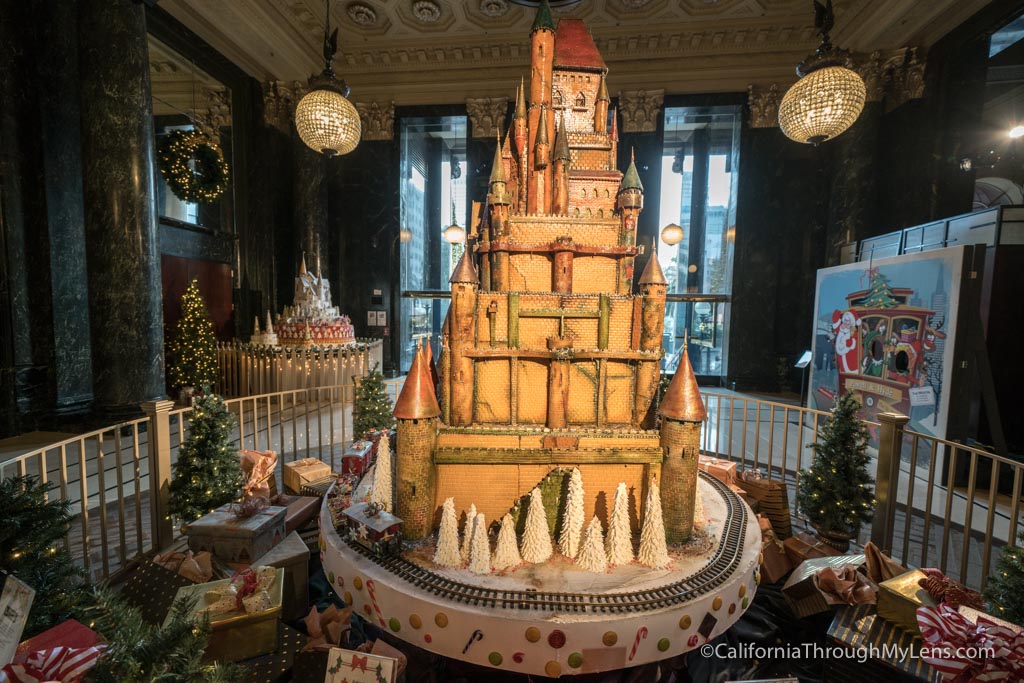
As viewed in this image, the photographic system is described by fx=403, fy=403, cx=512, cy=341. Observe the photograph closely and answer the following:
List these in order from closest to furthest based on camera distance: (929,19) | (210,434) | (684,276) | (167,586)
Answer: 1. (167,586)
2. (210,434)
3. (929,19)
4. (684,276)

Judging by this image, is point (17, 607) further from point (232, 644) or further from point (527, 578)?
point (527, 578)

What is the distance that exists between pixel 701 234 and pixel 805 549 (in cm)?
1458

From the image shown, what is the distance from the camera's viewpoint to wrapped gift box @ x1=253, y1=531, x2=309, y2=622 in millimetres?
4312

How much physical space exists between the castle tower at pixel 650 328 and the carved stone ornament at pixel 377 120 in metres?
14.7

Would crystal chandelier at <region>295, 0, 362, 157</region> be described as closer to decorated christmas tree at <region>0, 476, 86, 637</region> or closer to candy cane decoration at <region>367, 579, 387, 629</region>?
decorated christmas tree at <region>0, 476, 86, 637</region>

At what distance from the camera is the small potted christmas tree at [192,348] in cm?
1124

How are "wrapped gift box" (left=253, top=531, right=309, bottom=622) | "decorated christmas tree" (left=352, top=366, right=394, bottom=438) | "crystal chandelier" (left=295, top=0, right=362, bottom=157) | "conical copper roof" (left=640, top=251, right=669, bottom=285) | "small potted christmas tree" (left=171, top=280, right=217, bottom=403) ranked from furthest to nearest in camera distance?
"small potted christmas tree" (left=171, top=280, right=217, bottom=403), "crystal chandelier" (left=295, top=0, right=362, bottom=157), "decorated christmas tree" (left=352, top=366, right=394, bottom=438), "conical copper roof" (left=640, top=251, right=669, bottom=285), "wrapped gift box" (left=253, top=531, right=309, bottom=622)

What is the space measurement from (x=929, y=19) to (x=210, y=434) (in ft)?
63.2

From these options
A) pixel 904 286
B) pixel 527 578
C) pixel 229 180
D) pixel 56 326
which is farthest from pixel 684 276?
pixel 56 326

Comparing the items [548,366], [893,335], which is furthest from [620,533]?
[893,335]

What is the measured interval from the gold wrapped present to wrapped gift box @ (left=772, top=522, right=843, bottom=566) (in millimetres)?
1353

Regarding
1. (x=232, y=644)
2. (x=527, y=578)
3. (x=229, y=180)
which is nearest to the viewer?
(x=232, y=644)

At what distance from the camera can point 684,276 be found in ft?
55.5

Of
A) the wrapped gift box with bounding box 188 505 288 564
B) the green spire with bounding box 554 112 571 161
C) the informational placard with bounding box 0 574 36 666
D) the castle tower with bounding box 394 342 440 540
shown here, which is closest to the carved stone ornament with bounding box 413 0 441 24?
the green spire with bounding box 554 112 571 161
